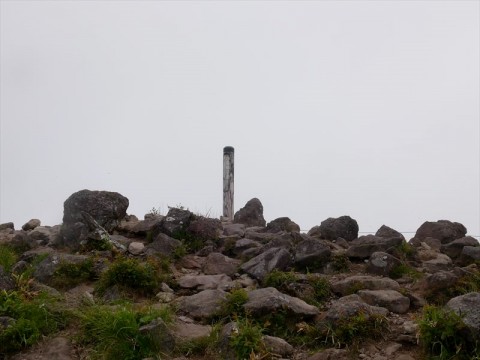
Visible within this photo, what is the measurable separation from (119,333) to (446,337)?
315 cm

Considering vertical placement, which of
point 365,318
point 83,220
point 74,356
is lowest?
point 74,356

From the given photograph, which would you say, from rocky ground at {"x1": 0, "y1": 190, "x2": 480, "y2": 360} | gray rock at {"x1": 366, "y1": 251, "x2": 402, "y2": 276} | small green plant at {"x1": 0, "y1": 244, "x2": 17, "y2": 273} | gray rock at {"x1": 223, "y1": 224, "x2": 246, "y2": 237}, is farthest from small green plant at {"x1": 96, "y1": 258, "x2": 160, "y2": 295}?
gray rock at {"x1": 366, "y1": 251, "x2": 402, "y2": 276}

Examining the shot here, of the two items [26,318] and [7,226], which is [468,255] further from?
[7,226]

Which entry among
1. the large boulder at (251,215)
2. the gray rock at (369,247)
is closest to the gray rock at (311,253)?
the gray rock at (369,247)

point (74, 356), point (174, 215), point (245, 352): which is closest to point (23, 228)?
point (174, 215)

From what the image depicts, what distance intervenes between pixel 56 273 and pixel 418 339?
454 centimetres

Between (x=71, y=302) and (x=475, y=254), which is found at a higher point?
(x=475, y=254)

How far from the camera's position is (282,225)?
10.6 metres

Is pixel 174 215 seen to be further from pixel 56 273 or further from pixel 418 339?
pixel 418 339

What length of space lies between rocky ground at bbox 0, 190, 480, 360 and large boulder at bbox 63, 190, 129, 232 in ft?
0.06

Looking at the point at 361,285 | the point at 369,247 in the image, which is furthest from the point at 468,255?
the point at 361,285

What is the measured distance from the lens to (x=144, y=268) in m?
7.40

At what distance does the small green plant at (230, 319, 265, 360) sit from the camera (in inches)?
Result: 222

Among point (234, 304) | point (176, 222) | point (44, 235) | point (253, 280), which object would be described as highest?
point (176, 222)
